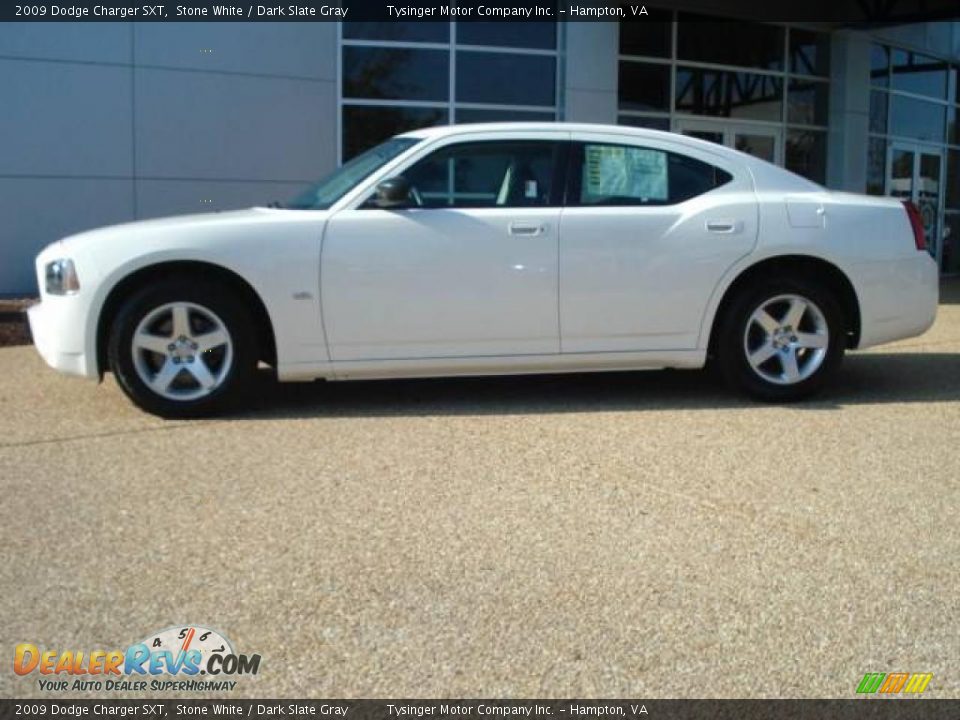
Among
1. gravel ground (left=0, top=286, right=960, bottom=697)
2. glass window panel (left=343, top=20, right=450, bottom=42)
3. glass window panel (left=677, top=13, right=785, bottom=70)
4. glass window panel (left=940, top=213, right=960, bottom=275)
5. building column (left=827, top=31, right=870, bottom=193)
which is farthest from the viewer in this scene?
glass window panel (left=940, top=213, right=960, bottom=275)

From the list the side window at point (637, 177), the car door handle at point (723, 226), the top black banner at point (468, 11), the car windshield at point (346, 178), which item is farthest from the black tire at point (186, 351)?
the top black banner at point (468, 11)

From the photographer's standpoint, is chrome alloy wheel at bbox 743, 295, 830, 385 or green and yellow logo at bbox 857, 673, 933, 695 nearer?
green and yellow logo at bbox 857, 673, 933, 695

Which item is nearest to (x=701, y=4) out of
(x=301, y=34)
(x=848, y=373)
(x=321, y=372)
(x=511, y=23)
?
(x=511, y=23)

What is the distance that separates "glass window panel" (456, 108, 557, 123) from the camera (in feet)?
41.1

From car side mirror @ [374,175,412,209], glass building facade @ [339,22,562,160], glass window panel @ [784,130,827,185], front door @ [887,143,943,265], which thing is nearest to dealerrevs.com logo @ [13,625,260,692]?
car side mirror @ [374,175,412,209]

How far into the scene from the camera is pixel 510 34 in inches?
501

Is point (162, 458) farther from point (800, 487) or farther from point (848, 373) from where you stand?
point (848, 373)

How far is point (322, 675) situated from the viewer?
2.79 meters

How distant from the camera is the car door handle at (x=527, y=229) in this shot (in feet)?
18.9

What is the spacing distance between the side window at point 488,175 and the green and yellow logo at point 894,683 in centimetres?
360

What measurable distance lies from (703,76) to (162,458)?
1140 cm

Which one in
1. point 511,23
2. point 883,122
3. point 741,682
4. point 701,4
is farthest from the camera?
point 883,122

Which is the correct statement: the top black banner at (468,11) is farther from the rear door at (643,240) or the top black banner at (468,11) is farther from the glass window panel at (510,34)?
the rear door at (643,240)

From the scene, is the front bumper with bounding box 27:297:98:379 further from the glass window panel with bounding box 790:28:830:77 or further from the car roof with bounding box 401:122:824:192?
the glass window panel with bounding box 790:28:830:77
